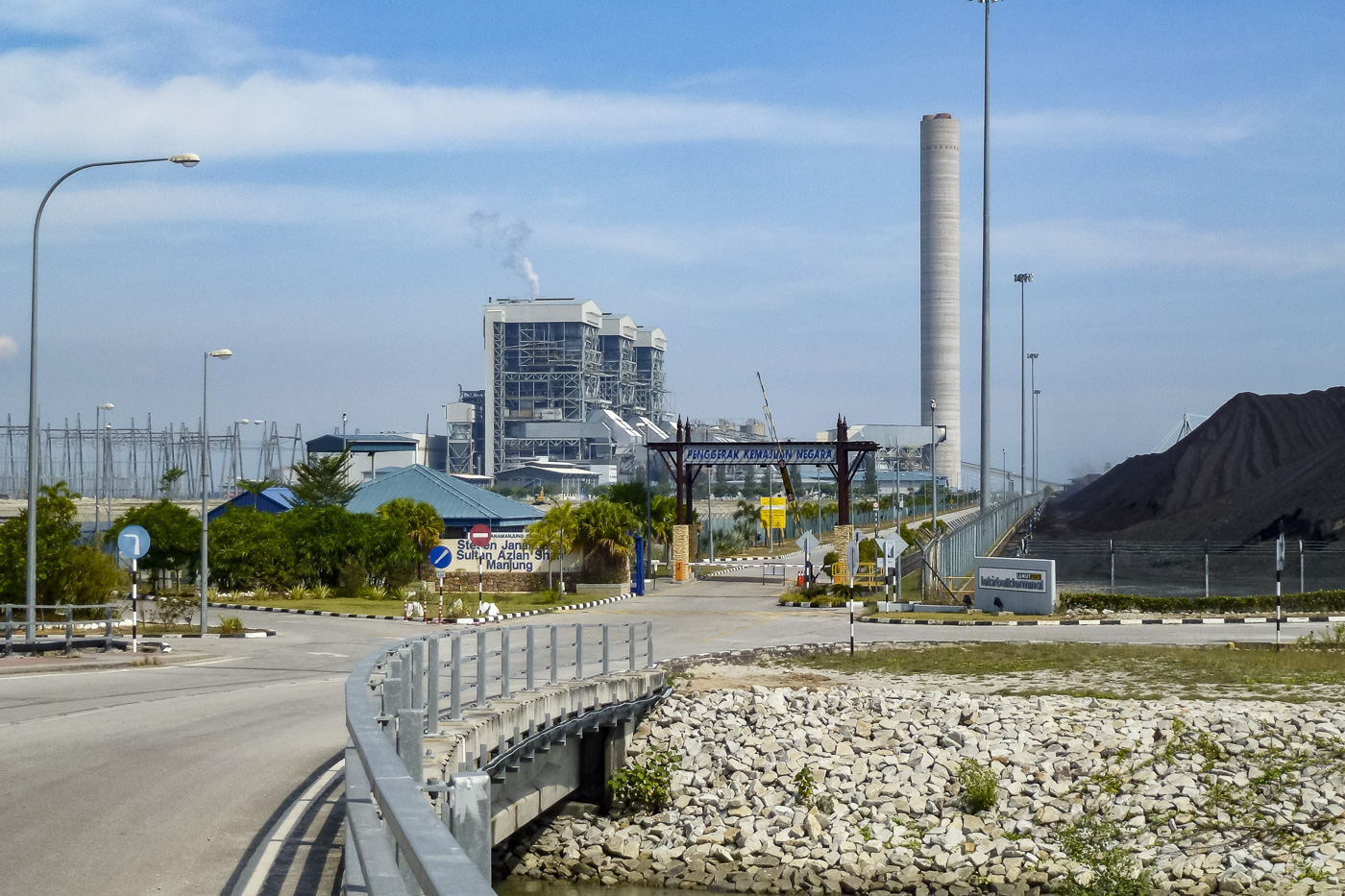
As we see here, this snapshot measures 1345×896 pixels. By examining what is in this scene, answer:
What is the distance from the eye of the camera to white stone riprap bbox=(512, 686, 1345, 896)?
17812mm

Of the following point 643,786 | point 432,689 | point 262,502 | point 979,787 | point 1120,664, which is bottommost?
point 643,786

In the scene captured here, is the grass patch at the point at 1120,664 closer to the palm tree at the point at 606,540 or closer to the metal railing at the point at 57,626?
the metal railing at the point at 57,626

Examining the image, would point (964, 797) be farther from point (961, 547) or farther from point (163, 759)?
point (961, 547)

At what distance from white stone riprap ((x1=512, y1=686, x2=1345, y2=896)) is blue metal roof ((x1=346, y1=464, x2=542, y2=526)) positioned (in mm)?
39240

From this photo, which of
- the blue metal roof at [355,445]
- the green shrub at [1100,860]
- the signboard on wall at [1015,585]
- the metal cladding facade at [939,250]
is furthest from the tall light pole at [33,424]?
the metal cladding facade at [939,250]

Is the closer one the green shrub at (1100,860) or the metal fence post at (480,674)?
the metal fence post at (480,674)

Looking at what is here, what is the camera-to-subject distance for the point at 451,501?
63.0m

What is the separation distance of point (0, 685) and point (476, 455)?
178m

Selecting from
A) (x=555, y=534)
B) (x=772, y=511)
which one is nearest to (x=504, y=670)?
(x=555, y=534)

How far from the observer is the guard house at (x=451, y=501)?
201 feet

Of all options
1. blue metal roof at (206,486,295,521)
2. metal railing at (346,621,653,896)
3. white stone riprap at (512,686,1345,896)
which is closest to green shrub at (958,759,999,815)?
white stone riprap at (512,686,1345,896)

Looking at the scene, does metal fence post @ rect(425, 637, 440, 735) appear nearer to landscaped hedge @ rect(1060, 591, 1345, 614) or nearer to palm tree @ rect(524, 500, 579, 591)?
landscaped hedge @ rect(1060, 591, 1345, 614)

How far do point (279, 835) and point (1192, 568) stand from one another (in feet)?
174

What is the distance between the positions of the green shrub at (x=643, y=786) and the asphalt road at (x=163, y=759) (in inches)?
181
